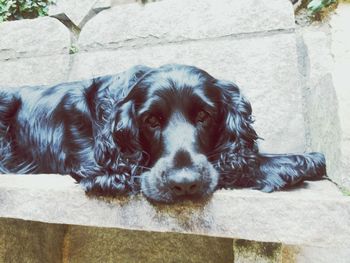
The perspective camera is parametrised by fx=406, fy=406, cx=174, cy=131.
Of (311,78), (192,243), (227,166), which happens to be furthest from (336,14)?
(192,243)

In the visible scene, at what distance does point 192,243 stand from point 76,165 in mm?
527

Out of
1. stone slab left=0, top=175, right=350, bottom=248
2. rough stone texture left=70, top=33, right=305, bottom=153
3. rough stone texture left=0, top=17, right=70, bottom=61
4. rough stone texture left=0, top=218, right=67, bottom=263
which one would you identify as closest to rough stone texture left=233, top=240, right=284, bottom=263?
stone slab left=0, top=175, right=350, bottom=248

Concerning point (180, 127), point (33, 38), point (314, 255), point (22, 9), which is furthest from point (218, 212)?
point (22, 9)

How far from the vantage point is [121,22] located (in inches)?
73.4

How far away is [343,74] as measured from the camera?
1.26 metres

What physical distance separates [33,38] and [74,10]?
0.80 feet

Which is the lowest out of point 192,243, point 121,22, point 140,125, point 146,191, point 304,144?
point 192,243

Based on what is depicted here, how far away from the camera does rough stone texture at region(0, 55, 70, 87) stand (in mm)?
1872

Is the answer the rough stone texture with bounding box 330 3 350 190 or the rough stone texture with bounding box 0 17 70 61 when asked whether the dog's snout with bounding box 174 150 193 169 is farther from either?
the rough stone texture with bounding box 0 17 70 61

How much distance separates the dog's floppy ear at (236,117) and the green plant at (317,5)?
2.40 ft

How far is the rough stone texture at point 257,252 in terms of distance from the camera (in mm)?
972

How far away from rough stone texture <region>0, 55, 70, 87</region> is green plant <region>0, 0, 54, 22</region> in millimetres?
313

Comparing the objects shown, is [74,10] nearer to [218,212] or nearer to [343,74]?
[343,74]

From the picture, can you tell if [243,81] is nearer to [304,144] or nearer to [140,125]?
[304,144]
